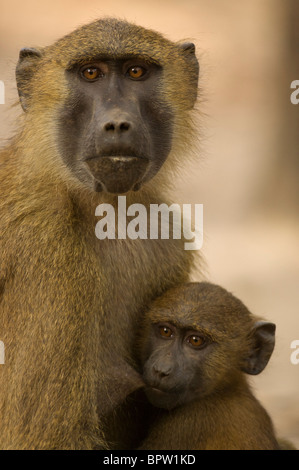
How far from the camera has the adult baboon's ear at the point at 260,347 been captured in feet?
17.5

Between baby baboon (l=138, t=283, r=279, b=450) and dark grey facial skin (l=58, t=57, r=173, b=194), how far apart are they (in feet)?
2.96

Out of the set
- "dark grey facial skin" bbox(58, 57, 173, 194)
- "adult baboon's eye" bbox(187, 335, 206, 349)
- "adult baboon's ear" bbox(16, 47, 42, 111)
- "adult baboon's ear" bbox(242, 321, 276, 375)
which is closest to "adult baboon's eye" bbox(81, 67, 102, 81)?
"dark grey facial skin" bbox(58, 57, 173, 194)

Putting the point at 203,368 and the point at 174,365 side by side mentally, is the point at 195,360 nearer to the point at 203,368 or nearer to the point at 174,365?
the point at 203,368

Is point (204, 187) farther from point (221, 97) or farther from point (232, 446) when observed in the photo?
point (232, 446)

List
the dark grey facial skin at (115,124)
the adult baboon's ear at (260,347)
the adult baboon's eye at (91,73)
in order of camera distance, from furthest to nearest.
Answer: the adult baboon's ear at (260,347) < the adult baboon's eye at (91,73) < the dark grey facial skin at (115,124)

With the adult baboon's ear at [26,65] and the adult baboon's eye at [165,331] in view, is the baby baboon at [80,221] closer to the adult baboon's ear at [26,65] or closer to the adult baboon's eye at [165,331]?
the adult baboon's ear at [26,65]

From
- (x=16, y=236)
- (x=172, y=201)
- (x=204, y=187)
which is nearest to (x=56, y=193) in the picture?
(x=16, y=236)

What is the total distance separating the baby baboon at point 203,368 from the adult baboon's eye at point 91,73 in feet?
4.67

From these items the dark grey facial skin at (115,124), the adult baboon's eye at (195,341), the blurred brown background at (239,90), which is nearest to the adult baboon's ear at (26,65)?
the dark grey facial skin at (115,124)

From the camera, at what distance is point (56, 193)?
4.90 m

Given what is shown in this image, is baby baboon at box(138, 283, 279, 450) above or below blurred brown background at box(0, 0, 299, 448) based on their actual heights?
below

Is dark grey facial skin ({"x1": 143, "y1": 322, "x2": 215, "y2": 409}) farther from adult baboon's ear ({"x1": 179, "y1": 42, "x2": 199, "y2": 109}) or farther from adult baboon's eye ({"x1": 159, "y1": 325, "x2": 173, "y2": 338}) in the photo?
adult baboon's ear ({"x1": 179, "y1": 42, "x2": 199, "y2": 109})

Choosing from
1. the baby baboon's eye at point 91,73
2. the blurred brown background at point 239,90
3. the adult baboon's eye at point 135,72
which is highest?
the blurred brown background at point 239,90

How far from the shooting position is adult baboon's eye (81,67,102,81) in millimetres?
4852
